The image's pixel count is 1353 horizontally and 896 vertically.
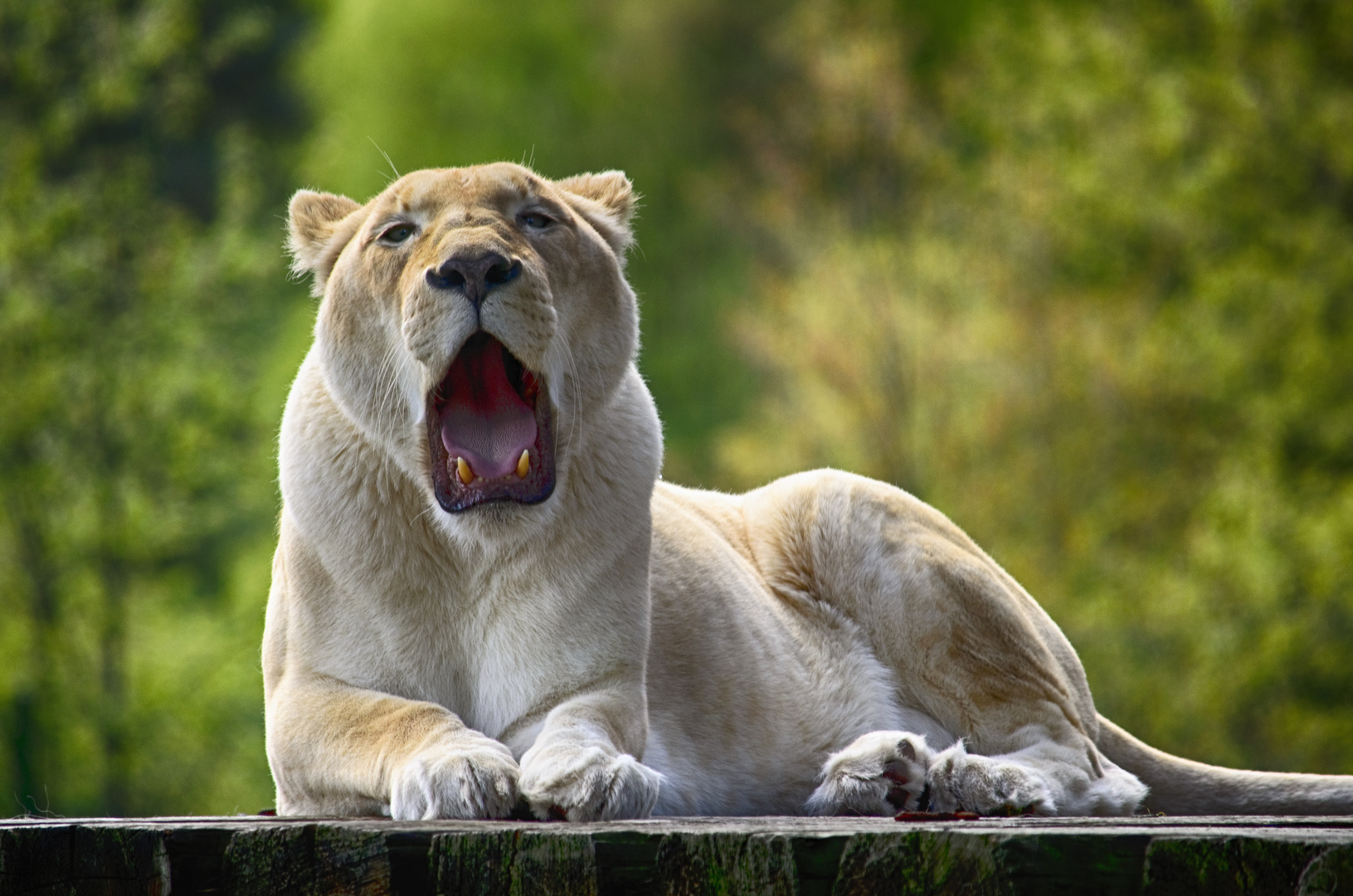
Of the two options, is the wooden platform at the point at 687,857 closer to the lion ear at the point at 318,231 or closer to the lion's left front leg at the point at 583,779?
the lion's left front leg at the point at 583,779

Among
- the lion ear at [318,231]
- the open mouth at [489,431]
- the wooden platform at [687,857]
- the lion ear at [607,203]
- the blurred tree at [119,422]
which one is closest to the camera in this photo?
the wooden platform at [687,857]

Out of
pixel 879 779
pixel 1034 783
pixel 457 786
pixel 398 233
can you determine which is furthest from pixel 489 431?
pixel 1034 783

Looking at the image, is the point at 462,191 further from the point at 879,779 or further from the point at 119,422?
the point at 119,422

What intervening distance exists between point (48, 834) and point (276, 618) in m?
1.43

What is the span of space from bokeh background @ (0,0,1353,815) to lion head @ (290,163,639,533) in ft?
34.8

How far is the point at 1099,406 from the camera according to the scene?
1877 centimetres

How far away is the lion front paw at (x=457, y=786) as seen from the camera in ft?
9.93

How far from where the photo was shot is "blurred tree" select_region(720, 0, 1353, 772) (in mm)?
15742

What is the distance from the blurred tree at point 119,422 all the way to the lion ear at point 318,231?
1256 cm

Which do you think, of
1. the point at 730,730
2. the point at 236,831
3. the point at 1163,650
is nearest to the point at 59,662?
the point at 1163,650

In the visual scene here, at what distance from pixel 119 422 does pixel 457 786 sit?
1480 centimetres

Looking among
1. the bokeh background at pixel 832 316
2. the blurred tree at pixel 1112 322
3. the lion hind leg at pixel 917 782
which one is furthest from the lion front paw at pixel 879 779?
the blurred tree at pixel 1112 322

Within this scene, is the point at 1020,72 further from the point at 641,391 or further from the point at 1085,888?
the point at 1085,888

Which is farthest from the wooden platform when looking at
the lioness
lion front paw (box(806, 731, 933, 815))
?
lion front paw (box(806, 731, 933, 815))
